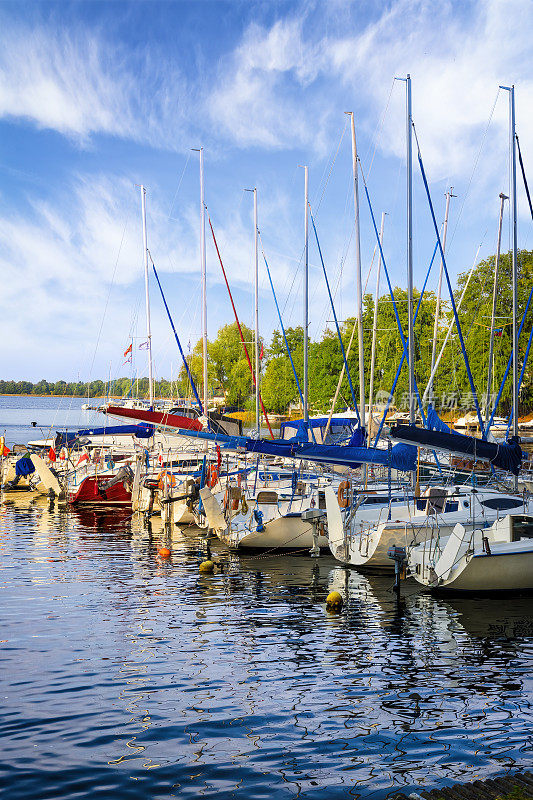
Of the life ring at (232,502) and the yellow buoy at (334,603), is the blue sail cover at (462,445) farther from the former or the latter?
the life ring at (232,502)

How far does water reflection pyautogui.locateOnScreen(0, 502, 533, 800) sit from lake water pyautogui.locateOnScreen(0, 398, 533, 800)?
0.04m

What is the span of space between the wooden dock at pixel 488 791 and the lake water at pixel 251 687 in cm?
100

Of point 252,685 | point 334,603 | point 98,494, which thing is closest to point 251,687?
point 252,685

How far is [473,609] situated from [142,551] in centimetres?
1370

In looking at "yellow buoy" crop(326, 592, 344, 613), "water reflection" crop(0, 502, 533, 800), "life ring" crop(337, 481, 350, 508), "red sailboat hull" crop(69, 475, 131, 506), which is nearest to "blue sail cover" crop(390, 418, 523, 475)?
"water reflection" crop(0, 502, 533, 800)

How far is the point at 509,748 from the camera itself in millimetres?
10930

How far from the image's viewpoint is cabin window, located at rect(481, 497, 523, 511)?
24.6 m

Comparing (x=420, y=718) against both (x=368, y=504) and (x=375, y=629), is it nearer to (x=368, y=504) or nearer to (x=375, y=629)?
(x=375, y=629)

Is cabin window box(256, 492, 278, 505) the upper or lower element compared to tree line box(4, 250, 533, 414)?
lower

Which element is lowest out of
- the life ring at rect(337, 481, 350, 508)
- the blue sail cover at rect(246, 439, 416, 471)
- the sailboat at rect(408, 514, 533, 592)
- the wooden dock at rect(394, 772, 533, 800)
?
the wooden dock at rect(394, 772, 533, 800)

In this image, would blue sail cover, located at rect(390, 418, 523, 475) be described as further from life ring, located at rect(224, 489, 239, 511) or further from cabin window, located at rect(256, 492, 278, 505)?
life ring, located at rect(224, 489, 239, 511)

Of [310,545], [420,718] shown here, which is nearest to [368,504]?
[310,545]

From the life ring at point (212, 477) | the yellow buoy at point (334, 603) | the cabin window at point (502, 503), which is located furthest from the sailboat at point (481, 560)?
the life ring at point (212, 477)

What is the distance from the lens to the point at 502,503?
2472 centimetres
